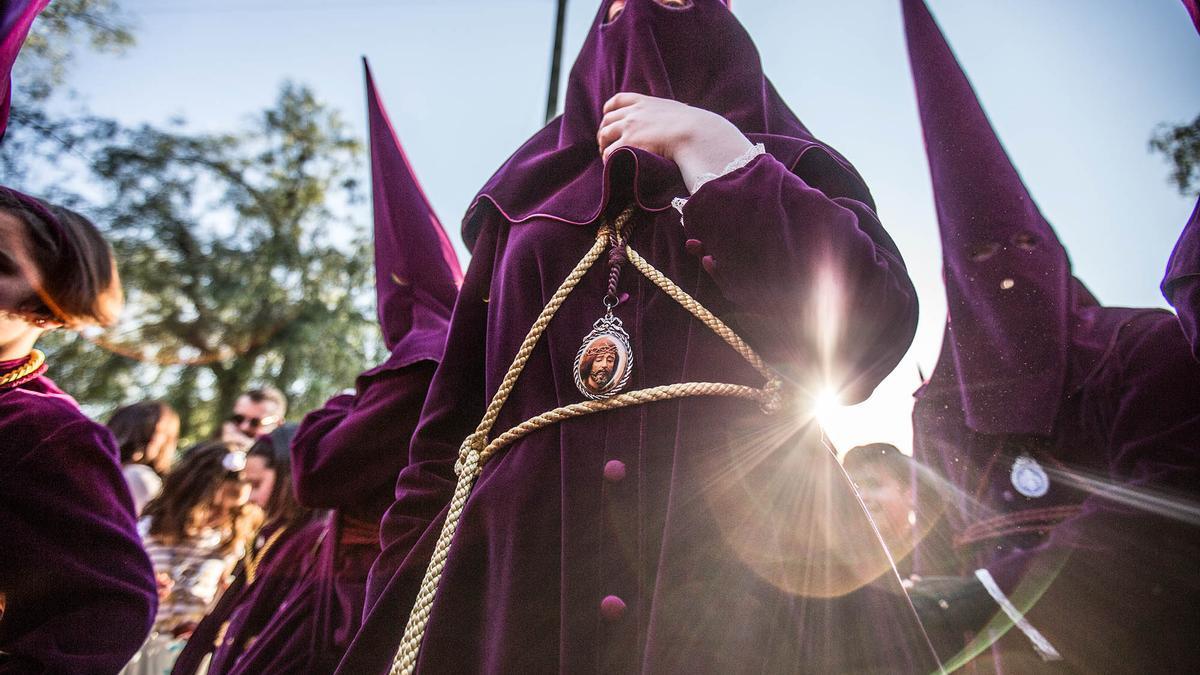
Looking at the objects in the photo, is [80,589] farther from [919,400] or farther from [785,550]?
[919,400]

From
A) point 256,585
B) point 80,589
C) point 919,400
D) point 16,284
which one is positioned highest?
point 16,284

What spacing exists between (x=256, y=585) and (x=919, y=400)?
297cm

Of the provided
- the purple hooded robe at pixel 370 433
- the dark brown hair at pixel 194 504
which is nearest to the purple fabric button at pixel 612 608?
the purple hooded robe at pixel 370 433

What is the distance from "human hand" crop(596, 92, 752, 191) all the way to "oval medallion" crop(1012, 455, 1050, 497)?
1.83 metres

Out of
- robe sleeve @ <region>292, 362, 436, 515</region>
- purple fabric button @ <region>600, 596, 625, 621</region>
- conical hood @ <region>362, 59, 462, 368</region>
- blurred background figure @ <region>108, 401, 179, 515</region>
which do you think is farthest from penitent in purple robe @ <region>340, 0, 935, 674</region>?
blurred background figure @ <region>108, 401, 179, 515</region>

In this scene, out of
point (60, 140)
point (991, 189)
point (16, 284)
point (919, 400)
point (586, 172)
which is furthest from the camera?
point (60, 140)

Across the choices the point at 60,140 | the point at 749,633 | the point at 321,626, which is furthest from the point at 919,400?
the point at 60,140

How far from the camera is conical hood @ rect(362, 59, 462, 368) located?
2.16 metres

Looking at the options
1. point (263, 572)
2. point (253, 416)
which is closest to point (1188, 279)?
point (263, 572)

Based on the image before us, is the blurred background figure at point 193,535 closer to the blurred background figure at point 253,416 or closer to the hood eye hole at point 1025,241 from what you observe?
the blurred background figure at point 253,416

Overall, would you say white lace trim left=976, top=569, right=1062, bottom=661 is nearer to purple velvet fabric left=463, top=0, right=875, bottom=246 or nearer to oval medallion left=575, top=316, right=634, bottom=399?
purple velvet fabric left=463, top=0, right=875, bottom=246

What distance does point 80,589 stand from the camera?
1.72 meters

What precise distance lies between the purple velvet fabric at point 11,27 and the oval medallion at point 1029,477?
300 cm

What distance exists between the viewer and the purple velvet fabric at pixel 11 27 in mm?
1152
